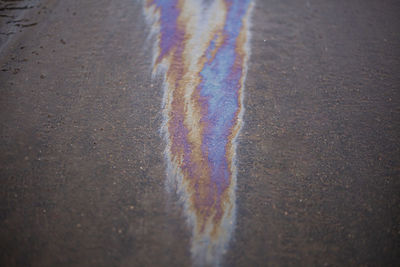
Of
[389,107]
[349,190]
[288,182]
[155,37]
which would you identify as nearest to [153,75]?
[155,37]

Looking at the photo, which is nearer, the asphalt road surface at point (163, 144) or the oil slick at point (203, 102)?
the asphalt road surface at point (163, 144)

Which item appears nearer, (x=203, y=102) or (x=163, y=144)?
(x=163, y=144)

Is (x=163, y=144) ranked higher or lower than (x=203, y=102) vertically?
lower

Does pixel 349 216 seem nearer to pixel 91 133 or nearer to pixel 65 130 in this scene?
pixel 91 133

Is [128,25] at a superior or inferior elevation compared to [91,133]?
superior

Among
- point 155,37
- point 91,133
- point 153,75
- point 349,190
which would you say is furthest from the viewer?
point 155,37
